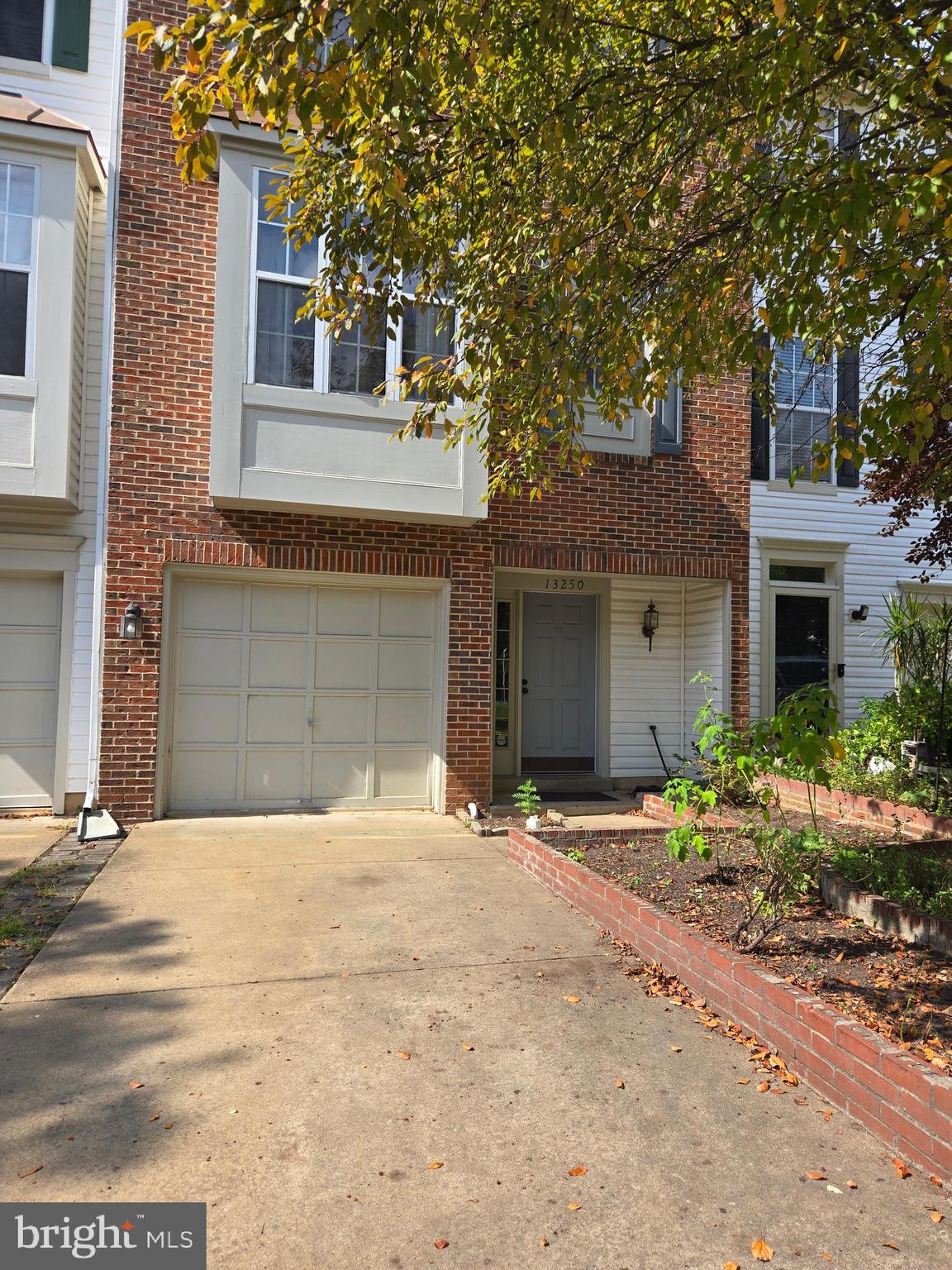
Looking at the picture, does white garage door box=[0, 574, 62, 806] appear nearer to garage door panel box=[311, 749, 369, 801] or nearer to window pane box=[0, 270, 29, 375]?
window pane box=[0, 270, 29, 375]

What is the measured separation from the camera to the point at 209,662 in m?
8.12

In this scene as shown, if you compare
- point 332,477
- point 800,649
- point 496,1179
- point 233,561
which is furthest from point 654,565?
point 496,1179

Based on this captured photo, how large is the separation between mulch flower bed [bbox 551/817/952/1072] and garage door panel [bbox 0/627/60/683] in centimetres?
530

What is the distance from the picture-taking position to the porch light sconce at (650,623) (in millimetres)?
10180

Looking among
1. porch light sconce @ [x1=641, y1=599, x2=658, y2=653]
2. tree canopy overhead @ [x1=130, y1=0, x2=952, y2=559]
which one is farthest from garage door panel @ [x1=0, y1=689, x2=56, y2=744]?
porch light sconce @ [x1=641, y1=599, x2=658, y2=653]

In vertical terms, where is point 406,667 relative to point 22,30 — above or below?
below

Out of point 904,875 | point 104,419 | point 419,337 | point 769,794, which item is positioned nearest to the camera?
point 769,794

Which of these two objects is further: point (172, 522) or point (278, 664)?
point (278, 664)

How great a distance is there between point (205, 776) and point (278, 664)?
1.31 m

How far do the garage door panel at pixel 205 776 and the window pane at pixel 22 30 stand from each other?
7110 millimetres

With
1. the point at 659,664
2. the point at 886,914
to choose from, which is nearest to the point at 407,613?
the point at 659,664

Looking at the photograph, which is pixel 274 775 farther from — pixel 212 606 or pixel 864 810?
pixel 864 810

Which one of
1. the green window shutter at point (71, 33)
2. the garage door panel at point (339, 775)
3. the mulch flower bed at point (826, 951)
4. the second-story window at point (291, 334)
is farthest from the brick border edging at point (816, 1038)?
the green window shutter at point (71, 33)

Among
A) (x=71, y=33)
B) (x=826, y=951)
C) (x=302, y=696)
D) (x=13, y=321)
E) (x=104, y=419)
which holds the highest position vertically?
(x=71, y=33)
